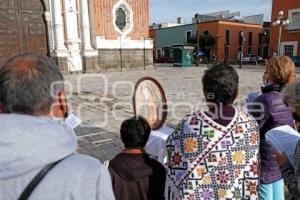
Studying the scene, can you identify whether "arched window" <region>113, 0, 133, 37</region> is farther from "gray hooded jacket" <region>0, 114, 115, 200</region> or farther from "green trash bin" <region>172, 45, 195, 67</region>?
"gray hooded jacket" <region>0, 114, 115, 200</region>

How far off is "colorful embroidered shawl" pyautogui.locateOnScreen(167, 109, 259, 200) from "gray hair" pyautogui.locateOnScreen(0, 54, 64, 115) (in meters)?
0.86

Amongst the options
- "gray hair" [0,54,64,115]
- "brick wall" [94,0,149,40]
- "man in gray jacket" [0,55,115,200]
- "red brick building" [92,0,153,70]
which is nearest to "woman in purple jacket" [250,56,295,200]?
"man in gray jacket" [0,55,115,200]

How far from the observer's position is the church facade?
1493 centimetres

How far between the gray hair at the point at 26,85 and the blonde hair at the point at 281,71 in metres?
1.97

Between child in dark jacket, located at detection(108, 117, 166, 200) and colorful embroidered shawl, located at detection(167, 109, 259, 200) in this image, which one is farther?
child in dark jacket, located at detection(108, 117, 166, 200)

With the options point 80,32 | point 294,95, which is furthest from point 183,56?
point 294,95

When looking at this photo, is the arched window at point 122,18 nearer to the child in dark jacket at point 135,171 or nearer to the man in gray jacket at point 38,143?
the child in dark jacket at point 135,171

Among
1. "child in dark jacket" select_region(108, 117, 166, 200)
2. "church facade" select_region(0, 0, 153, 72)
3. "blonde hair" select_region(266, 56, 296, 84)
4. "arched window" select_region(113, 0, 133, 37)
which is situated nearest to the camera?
"child in dark jacket" select_region(108, 117, 166, 200)

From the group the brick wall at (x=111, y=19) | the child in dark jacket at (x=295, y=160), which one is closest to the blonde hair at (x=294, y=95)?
the child in dark jacket at (x=295, y=160)

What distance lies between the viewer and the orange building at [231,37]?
4447 centimetres

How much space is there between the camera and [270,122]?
2336 mm

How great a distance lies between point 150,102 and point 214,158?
114cm

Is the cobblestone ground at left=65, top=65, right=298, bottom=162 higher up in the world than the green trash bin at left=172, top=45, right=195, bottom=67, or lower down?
lower down

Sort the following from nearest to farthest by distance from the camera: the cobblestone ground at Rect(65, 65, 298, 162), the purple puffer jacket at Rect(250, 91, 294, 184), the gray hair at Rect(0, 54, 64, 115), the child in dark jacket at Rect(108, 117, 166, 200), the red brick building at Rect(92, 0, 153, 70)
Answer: the gray hair at Rect(0, 54, 64, 115)
the child in dark jacket at Rect(108, 117, 166, 200)
the purple puffer jacket at Rect(250, 91, 294, 184)
the cobblestone ground at Rect(65, 65, 298, 162)
the red brick building at Rect(92, 0, 153, 70)
